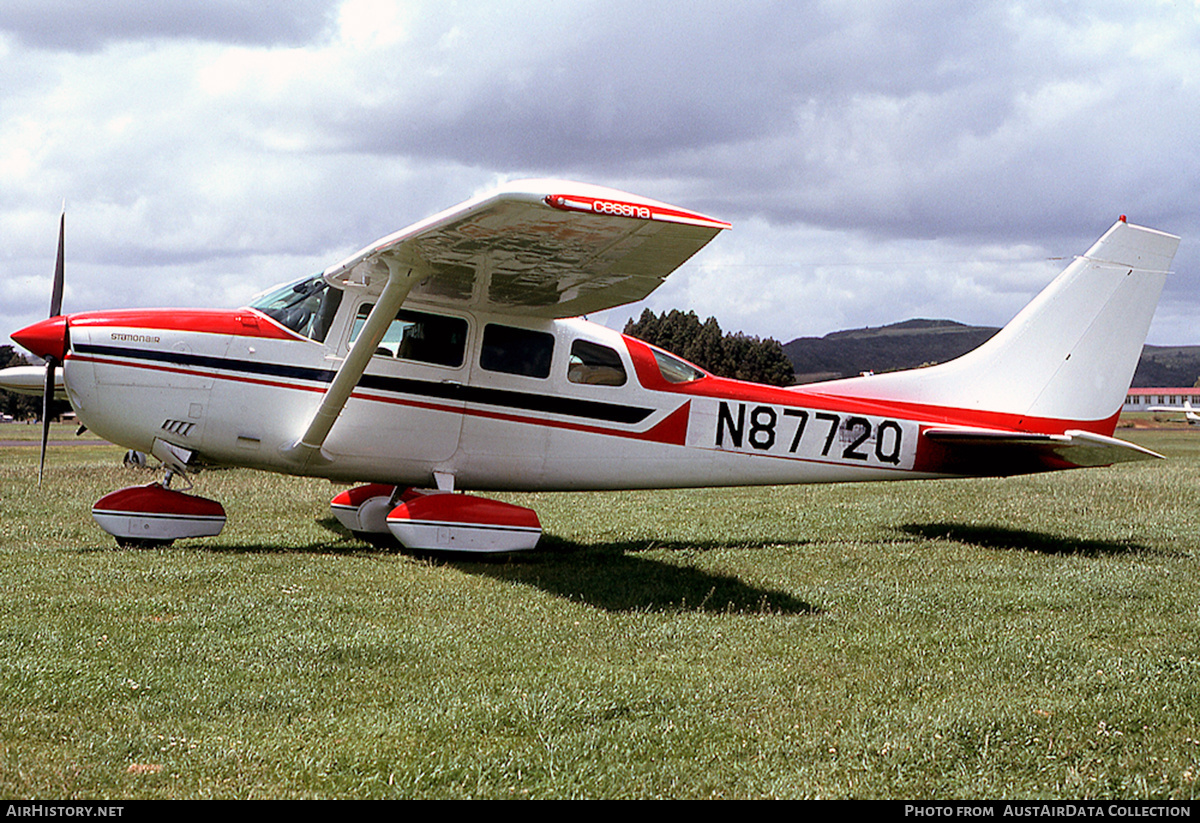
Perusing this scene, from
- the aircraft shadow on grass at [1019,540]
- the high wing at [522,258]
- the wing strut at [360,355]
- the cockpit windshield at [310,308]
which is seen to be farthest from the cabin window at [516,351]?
the aircraft shadow on grass at [1019,540]

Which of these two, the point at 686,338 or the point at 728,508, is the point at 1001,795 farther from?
the point at 686,338

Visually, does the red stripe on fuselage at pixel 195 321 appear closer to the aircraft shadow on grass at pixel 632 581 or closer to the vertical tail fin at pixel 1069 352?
the aircraft shadow on grass at pixel 632 581

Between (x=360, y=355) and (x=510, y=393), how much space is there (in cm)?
172

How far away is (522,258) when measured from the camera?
7.95m

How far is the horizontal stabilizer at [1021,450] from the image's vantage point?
31.1 feet

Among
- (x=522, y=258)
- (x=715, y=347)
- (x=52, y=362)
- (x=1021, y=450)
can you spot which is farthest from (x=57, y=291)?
(x=715, y=347)

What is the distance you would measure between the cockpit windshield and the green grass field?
7.20ft

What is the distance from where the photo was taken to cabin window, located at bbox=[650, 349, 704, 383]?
33.1 ft

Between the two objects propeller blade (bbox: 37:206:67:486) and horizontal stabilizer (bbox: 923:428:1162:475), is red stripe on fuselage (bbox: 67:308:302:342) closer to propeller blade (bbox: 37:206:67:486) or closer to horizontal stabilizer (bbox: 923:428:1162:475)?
propeller blade (bbox: 37:206:67:486)

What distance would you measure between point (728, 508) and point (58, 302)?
855 centimetres

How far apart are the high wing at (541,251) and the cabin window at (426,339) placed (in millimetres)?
221

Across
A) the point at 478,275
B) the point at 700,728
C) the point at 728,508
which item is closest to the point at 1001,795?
the point at 700,728

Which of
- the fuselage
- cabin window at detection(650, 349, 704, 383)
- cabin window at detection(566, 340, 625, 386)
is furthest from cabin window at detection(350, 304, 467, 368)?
cabin window at detection(650, 349, 704, 383)

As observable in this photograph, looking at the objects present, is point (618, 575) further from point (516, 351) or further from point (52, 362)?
point (52, 362)
